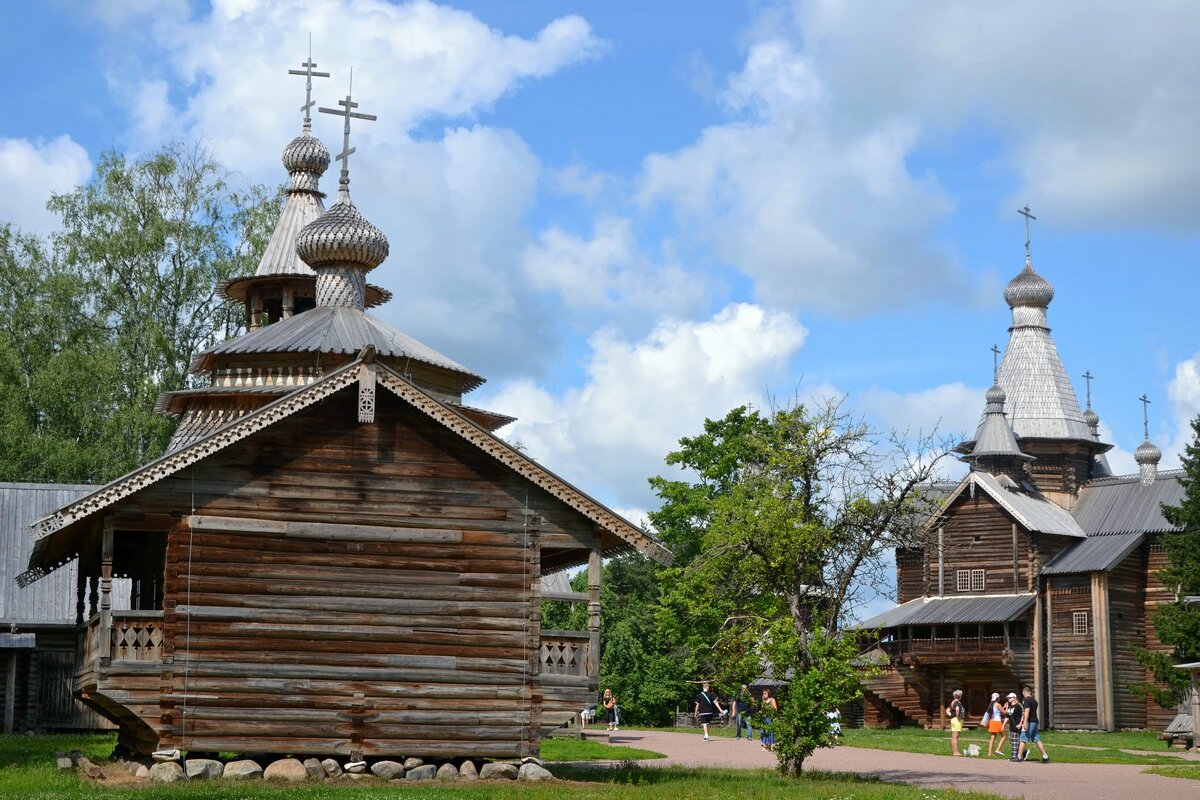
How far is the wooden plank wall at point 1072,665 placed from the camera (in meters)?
62.0

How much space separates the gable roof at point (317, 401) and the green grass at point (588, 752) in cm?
731

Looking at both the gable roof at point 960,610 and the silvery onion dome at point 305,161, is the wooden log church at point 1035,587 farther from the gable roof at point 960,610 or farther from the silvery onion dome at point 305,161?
the silvery onion dome at point 305,161

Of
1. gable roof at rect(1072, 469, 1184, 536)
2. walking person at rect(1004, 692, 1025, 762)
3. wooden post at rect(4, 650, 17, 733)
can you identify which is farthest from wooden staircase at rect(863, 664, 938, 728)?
wooden post at rect(4, 650, 17, 733)

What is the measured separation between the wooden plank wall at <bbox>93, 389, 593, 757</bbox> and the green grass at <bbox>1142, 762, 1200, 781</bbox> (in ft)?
44.3

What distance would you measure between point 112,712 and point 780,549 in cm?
1186

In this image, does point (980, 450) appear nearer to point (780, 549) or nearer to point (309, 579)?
point (780, 549)

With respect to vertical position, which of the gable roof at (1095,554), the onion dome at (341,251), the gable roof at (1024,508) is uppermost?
the onion dome at (341,251)

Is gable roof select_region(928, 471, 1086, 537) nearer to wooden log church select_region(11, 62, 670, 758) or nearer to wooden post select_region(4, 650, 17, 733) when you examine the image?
wooden post select_region(4, 650, 17, 733)

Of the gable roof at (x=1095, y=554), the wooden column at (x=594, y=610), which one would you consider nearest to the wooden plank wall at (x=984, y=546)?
the gable roof at (x=1095, y=554)

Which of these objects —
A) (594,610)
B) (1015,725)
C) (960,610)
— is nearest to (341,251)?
(594,610)

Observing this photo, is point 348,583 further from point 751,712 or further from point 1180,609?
point 1180,609

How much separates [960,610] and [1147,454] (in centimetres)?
1095

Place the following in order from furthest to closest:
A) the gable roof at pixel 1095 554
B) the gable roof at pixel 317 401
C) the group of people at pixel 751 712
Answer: the gable roof at pixel 1095 554, the group of people at pixel 751 712, the gable roof at pixel 317 401

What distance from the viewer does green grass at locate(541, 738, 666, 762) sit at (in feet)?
113
